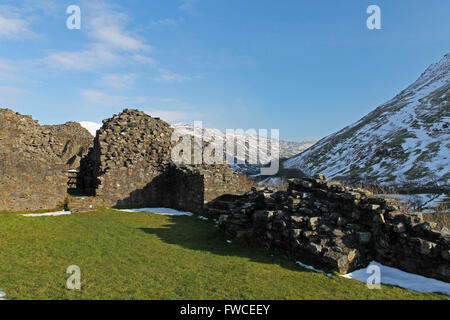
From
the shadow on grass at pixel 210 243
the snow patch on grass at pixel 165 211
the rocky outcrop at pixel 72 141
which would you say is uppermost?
the rocky outcrop at pixel 72 141

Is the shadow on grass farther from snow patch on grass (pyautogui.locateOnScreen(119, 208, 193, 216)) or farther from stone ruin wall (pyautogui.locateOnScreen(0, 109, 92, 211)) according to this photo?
stone ruin wall (pyautogui.locateOnScreen(0, 109, 92, 211))

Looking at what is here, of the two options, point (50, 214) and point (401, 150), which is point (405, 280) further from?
point (401, 150)

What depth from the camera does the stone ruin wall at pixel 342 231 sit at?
7434 mm

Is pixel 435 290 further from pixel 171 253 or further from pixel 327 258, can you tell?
pixel 171 253

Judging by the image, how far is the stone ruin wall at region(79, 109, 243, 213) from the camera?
16859 mm

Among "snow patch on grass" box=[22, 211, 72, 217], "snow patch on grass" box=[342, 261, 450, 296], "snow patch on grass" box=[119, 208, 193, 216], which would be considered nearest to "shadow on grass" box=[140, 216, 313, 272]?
"snow patch on grass" box=[342, 261, 450, 296]

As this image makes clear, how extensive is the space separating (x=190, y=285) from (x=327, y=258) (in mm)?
3756

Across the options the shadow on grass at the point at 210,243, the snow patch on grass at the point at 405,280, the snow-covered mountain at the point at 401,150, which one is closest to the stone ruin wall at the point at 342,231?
the snow patch on grass at the point at 405,280

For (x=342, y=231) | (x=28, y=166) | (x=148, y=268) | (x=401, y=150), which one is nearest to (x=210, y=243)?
(x=148, y=268)

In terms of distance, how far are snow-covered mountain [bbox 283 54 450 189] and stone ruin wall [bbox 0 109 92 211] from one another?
34.8m

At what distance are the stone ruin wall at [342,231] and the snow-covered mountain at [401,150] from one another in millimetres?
27256

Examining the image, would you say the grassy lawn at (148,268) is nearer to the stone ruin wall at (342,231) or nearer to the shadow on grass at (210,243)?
the shadow on grass at (210,243)

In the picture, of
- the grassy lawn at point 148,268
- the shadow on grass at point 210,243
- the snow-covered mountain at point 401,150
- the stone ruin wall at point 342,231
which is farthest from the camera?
the snow-covered mountain at point 401,150
